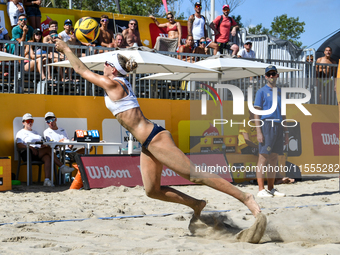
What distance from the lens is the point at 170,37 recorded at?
43.4ft

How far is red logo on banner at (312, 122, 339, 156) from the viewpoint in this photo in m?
11.6

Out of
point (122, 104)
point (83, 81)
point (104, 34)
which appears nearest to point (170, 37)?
point (104, 34)

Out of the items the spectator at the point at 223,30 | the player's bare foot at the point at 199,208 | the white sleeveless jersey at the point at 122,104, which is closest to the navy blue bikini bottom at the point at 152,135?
the white sleeveless jersey at the point at 122,104

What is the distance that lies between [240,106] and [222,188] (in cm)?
751

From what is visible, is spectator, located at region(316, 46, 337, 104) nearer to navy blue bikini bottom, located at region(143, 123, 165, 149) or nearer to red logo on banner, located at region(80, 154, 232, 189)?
red logo on banner, located at region(80, 154, 232, 189)

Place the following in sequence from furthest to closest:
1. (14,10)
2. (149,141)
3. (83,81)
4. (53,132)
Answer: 1. (14,10)
2. (83,81)
3. (53,132)
4. (149,141)

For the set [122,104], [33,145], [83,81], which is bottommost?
[33,145]

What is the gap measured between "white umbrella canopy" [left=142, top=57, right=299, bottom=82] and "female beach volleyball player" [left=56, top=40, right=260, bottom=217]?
602 cm

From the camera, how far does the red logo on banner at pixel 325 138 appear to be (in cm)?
1163

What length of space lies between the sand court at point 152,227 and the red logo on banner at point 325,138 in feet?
16.1

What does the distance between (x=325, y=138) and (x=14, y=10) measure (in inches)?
358

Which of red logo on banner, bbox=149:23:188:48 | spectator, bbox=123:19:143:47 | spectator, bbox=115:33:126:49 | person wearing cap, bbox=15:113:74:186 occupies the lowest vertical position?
person wearing cap, bbox=15:113:74:186

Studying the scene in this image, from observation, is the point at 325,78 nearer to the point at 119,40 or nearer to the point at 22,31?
the point at 119,40

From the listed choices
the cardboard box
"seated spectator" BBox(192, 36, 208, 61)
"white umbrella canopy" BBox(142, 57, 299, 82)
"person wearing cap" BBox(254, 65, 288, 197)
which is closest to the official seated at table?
the cardboard box
